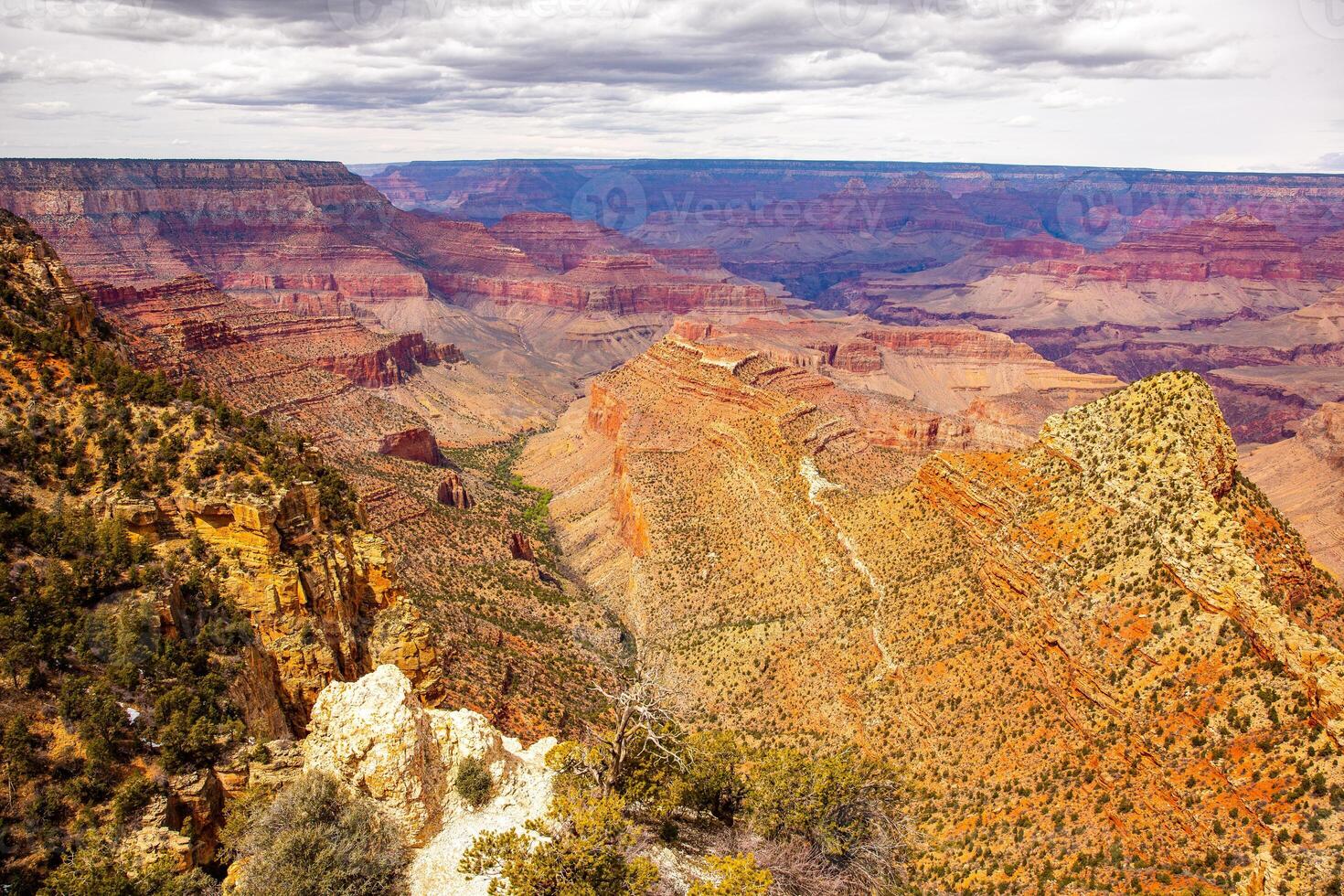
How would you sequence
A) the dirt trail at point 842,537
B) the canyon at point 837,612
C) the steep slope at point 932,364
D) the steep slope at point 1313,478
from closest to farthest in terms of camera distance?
the canyon at point 837,612 < the dirt trail at point 842,537 < the steep slope at point 1313,478 < the steep slope at point 932,364

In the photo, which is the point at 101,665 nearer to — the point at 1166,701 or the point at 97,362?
the point at 97,362

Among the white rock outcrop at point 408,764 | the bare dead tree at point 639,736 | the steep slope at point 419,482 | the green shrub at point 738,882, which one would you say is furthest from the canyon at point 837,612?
the green shrub at point 738,882

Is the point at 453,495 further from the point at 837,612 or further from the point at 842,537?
the point at 837,612

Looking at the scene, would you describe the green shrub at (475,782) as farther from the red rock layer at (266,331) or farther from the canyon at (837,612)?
the red rock layer at (266,331)

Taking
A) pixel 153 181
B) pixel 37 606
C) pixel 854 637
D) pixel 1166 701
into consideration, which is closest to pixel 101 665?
pixel 37 606

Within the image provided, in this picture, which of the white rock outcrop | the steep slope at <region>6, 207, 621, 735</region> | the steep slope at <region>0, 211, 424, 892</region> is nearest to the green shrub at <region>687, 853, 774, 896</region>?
the white rock outcrop

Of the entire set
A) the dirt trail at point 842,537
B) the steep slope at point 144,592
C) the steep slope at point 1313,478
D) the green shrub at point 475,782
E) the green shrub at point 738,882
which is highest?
the steep slope at point 144,592
